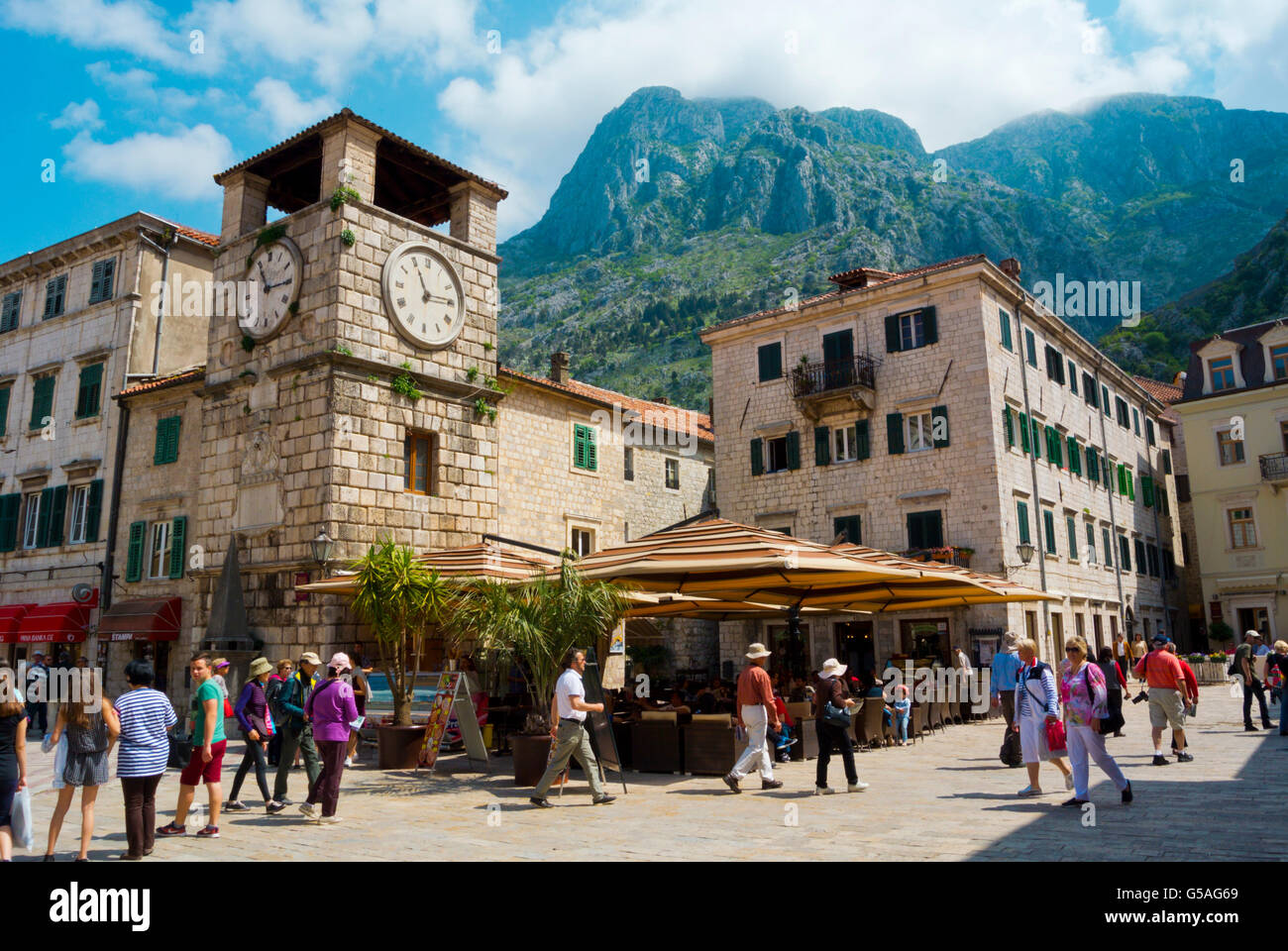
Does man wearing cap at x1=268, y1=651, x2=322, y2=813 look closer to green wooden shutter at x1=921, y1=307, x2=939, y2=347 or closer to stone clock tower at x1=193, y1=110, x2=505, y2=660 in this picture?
stone clock tower at x1=193, y1=110, x2=505, y2=660

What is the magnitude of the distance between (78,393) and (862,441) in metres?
23.3

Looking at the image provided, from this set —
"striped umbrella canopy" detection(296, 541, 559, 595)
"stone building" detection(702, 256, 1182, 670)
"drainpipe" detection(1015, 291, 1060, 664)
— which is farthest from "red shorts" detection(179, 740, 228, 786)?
"drainpipe" detection(1015, 291, 1060, 664)

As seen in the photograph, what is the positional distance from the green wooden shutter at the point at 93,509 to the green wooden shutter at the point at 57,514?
3.52 ft

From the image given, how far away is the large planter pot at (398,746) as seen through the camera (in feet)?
43.2

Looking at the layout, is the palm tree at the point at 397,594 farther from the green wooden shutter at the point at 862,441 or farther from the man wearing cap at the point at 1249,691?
the green wooden shutter at the point at 862,441

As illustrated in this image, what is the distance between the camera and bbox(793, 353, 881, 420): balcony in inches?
1080

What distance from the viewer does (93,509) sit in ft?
84.0

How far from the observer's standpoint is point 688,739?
12.3m

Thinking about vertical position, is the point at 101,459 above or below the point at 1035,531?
above

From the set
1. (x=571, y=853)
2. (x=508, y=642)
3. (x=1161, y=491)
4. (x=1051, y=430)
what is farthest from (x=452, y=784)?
(x=1161, y=491)

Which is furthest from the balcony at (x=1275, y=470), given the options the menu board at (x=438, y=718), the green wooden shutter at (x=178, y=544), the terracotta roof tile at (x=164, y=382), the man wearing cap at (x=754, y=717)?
the green wooden shutter at (x=178, y=544)

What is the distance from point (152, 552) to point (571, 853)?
69.9 feet

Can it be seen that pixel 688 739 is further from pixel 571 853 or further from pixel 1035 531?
pixel 1035 531

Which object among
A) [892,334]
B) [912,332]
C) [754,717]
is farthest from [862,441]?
[754,717]
